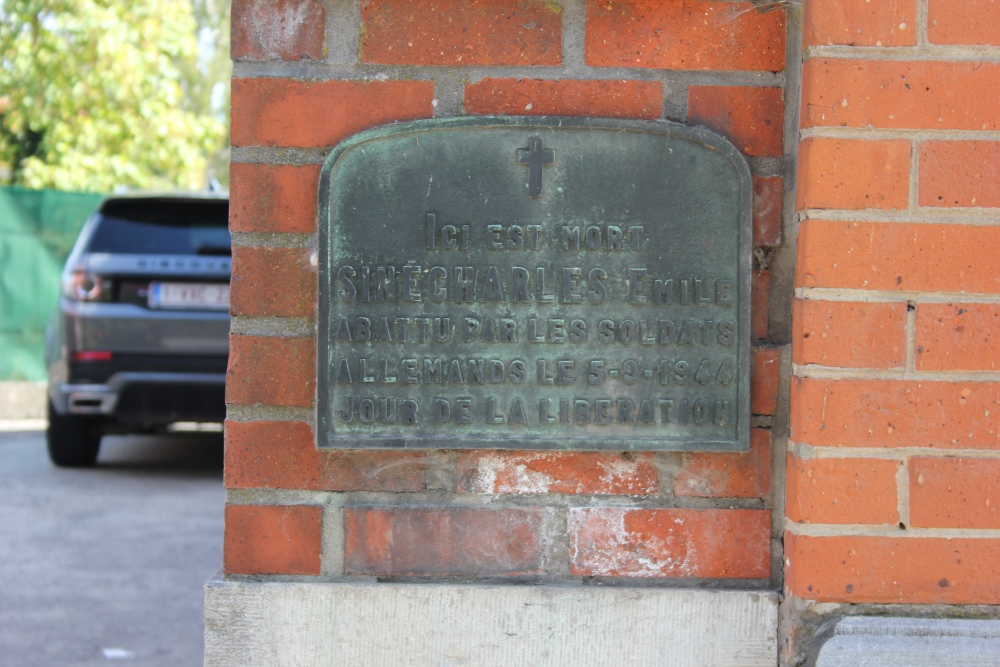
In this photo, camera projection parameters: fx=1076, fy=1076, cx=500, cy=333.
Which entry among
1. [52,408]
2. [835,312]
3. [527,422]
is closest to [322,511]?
[527,422]

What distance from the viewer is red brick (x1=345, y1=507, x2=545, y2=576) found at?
1.80 m

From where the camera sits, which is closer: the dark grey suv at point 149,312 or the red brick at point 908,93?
the red brick at point 908,93

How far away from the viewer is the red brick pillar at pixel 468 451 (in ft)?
5.79

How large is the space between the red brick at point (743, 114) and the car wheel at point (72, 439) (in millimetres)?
4770

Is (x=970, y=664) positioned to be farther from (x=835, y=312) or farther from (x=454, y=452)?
(x=454, y=452)

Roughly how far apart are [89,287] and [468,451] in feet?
12.9

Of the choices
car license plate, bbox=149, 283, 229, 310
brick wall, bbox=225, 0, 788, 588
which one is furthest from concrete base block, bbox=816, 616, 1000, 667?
car license plate, bbox=149, 283, 229, 310

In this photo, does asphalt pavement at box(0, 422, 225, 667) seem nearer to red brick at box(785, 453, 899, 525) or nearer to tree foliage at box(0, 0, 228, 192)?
red brick at box(785, 453, 899, 525)

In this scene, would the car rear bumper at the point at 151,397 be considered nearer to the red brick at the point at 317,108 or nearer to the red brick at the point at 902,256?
the red brick at the point at 317,108

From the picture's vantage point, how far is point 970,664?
168 centimetres

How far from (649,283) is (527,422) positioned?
1.00 feet

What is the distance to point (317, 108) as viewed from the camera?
177cm

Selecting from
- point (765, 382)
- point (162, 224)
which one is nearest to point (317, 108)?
point (765, 382)

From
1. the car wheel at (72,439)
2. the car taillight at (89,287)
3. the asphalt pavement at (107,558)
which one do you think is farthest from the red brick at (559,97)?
the car wheel at (72,439)
